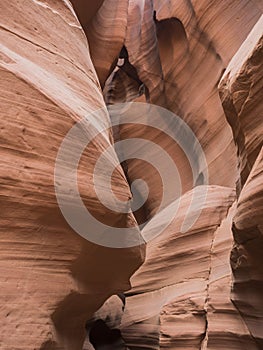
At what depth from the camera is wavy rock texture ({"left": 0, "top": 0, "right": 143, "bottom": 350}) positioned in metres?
2.16

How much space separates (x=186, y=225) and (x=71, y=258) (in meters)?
2.31

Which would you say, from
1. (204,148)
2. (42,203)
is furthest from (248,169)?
(204,148)

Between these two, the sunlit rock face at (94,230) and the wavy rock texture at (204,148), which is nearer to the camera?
the sunlit rock face at (94,230)

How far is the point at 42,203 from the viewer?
7.47ft

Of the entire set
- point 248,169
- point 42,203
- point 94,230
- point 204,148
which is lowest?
point 204,148

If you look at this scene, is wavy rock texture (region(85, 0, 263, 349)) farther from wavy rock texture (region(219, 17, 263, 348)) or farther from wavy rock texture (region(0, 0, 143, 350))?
wavy rock texture (region(0, 0, 143, 350))

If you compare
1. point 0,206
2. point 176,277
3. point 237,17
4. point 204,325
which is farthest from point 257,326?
point 237,17

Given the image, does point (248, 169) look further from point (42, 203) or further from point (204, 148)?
point (204, 148)

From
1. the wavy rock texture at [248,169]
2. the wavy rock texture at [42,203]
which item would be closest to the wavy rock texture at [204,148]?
the wavy rock texture at [248,169]

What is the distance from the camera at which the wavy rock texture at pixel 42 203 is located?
216 centimetres

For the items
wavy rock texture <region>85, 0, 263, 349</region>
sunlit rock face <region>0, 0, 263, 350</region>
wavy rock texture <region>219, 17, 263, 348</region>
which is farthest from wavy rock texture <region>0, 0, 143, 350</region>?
wavy rock texture <region>85, 0, 263, 349</region>

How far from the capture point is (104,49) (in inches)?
287

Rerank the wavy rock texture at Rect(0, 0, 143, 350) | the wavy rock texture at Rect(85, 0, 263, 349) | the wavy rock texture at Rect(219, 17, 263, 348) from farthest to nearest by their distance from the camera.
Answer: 1. the wavy rock texture at Rect(85, 0, 263, 349)
2. the wavy rock texture at Rect(219, 17, 263, 348)
3. the wavy rock texture at Rect(0, 0, 143, 350)

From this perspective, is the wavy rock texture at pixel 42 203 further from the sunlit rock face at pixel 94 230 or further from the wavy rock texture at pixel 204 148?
the wavy rock texture at pixel 204 148
